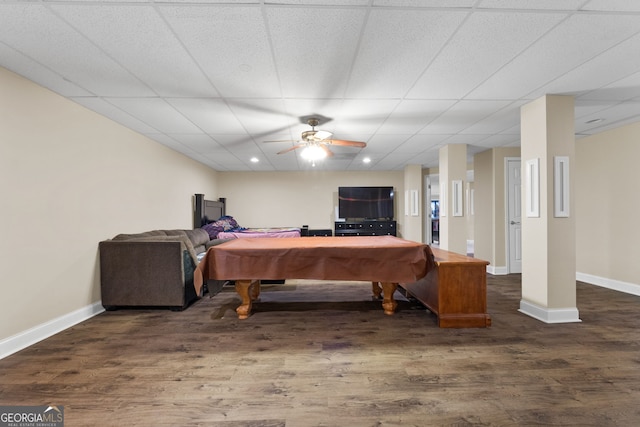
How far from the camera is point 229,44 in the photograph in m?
1.93

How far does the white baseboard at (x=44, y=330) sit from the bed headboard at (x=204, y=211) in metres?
2.75

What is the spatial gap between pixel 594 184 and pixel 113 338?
6809 millimetres

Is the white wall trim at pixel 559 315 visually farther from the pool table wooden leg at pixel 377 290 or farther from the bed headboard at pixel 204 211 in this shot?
the bed headboard at pixel 204 211

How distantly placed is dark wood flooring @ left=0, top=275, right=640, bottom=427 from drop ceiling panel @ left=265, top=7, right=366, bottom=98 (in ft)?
7.86

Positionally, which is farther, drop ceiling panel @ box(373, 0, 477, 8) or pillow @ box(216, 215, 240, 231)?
pillow @ box(216, 215, 240, 231)

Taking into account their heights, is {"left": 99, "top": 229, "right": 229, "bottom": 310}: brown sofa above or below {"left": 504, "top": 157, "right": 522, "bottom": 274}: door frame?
below

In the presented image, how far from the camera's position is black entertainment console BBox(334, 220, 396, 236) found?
7.11 meters

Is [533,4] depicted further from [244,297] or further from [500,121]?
[244,297]

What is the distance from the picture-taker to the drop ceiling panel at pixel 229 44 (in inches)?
65.4

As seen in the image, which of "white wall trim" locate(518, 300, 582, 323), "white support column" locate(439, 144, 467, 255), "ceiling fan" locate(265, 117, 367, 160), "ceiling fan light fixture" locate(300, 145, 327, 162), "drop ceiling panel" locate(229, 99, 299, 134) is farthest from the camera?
"white support column" locate(439, 144, 467, 255)

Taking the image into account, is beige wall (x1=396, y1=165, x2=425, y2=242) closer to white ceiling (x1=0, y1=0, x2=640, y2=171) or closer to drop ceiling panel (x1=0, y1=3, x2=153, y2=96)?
white ceiling (x1=0, y1=0, x2=640, y2=171)

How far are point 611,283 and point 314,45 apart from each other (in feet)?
17.9

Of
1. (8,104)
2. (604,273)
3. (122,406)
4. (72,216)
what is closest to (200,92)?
(8,104)

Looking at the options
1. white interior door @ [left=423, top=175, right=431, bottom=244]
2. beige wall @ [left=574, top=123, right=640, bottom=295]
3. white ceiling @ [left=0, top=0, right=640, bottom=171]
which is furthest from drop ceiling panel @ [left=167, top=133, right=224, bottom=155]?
beige wall @ [left=574, top=123, right=640, bottom=295]
